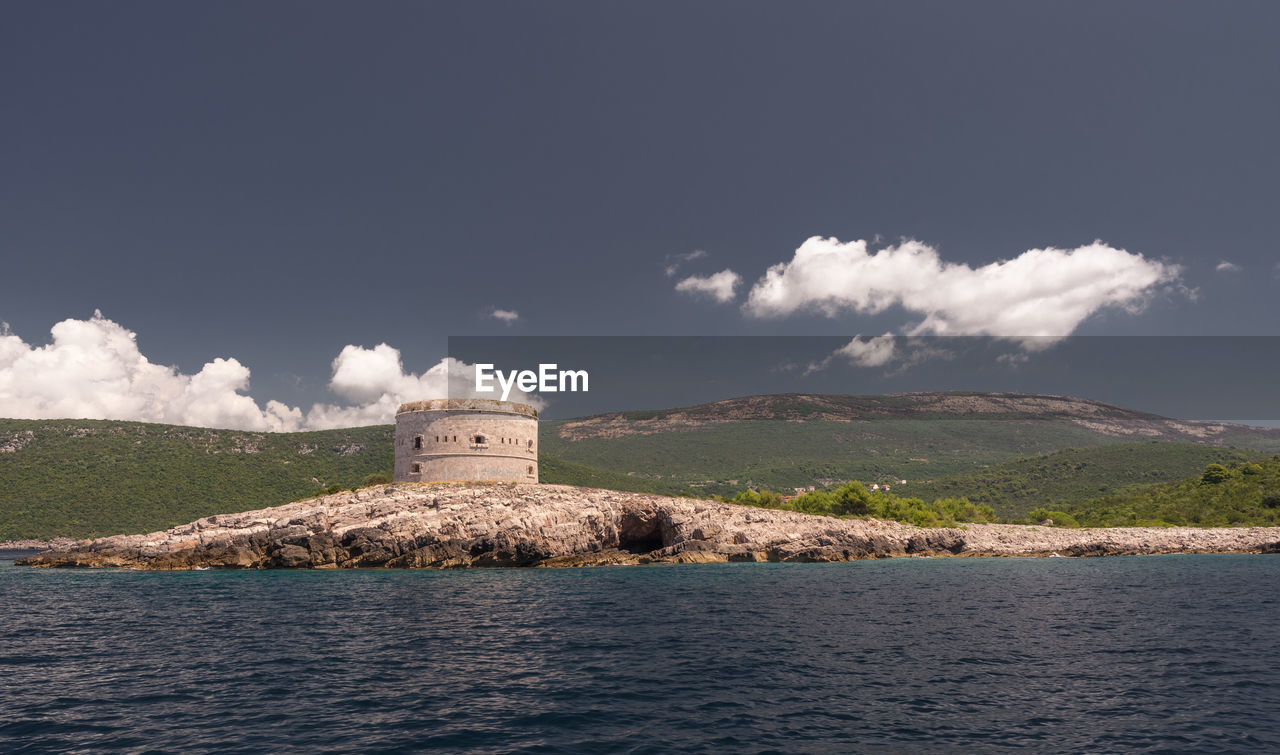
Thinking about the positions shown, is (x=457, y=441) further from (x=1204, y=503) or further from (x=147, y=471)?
(x=1204, y=503)

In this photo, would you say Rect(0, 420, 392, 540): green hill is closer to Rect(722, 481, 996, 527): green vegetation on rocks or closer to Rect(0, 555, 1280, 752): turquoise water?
Rect(0, 555, 1280, 752): turquoise water

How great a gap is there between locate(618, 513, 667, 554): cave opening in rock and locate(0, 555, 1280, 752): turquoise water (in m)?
17.7

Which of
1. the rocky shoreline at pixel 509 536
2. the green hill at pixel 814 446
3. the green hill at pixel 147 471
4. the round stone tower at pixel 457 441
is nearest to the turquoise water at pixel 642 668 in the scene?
the rocky shoreline at pixel 509 536

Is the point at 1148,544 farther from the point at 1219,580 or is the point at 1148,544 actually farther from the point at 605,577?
the point at 605,577

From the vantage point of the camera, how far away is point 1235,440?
7672 inches

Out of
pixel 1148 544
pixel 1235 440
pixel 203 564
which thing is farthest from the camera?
pixel 1235 440

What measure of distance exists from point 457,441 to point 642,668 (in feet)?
134

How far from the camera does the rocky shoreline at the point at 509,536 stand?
45.9m

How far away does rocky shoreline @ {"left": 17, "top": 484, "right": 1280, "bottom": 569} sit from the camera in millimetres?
45875

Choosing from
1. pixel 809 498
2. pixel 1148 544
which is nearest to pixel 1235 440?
pixel 1148 544

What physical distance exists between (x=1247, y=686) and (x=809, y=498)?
168 feet

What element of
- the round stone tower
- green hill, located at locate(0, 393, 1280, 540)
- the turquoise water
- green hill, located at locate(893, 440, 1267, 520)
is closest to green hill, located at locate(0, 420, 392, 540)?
green hill, located at locate(0, 393, 1280, 540)

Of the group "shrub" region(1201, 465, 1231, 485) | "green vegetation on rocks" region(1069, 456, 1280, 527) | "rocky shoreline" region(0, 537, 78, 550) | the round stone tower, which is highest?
the round stone tower

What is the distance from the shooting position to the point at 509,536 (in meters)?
46.3
